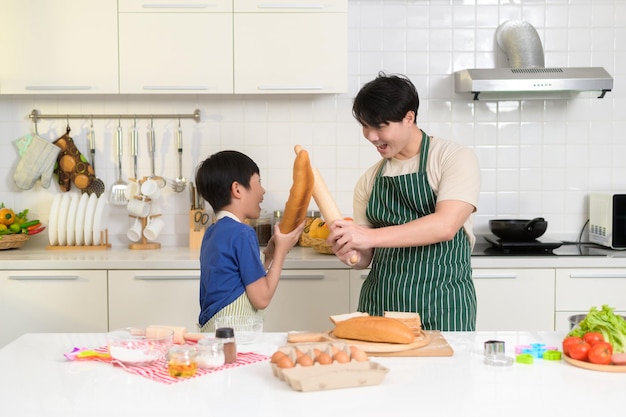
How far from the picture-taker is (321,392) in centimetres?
165

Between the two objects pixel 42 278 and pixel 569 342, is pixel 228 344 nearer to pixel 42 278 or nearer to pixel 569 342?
pixel 569 342

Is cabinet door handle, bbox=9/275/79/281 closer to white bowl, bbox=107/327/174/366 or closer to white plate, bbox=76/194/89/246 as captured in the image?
white plate, bbox=76/194/89/246

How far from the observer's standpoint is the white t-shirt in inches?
96.3

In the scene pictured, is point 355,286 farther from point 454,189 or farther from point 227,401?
point 227,401

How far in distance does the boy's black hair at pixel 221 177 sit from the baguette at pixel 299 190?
0.64 ft

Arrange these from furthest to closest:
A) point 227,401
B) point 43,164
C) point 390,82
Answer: point 43,164
point 390,82
point 227,401

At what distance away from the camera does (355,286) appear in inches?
140

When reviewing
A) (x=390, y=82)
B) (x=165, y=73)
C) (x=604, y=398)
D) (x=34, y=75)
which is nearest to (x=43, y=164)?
(x=34, y=75)

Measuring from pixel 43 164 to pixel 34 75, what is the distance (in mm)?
508

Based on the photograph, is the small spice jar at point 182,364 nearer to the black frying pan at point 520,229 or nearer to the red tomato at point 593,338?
the red tomato at point 593,338

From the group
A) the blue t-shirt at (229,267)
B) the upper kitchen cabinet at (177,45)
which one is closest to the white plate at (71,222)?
the upper kitchen cabinet at (177,45)

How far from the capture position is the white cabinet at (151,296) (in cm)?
354

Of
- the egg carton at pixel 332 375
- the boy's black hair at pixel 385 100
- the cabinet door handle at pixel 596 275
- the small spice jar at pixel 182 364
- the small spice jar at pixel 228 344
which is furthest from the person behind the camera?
the cabinet door handle at pixel 596 275

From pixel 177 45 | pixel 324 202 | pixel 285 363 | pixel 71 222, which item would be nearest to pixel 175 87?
pixel 177 45
